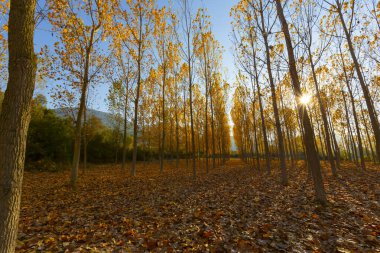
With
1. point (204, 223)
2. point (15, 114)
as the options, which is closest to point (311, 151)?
point (204, 223)

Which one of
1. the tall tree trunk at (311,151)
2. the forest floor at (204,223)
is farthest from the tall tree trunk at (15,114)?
the tall tree trunk at (311,151)

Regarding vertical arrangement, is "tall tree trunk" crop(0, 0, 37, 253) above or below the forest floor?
above

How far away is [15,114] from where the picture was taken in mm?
2379

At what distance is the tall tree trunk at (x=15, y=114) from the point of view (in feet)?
7.39

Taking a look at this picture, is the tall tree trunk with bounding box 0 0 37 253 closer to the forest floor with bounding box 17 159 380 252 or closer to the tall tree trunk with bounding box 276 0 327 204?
the forest floor with bounding box 17 159 380 252

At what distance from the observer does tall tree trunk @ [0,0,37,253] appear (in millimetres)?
2252

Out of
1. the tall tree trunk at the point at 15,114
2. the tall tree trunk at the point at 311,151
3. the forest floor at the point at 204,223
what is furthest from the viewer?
the tall tree trunk at the point at 311,151

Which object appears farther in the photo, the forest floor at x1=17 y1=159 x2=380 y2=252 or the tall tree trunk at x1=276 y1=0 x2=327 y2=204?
the tall tree trunk at x1=276 y1=0 x2=327 y2=204

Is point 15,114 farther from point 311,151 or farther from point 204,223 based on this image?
point 311,151

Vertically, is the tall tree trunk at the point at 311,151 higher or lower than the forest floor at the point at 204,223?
higher

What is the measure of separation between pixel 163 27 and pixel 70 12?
5.78 metres

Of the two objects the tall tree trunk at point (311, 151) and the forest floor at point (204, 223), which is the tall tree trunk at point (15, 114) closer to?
the forest floor at point (204, 223)

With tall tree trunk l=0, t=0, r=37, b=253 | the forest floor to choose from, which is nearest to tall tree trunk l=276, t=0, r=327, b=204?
the forest floor

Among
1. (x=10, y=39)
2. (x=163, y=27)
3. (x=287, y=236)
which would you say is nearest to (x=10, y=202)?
(x=10, y=39)
